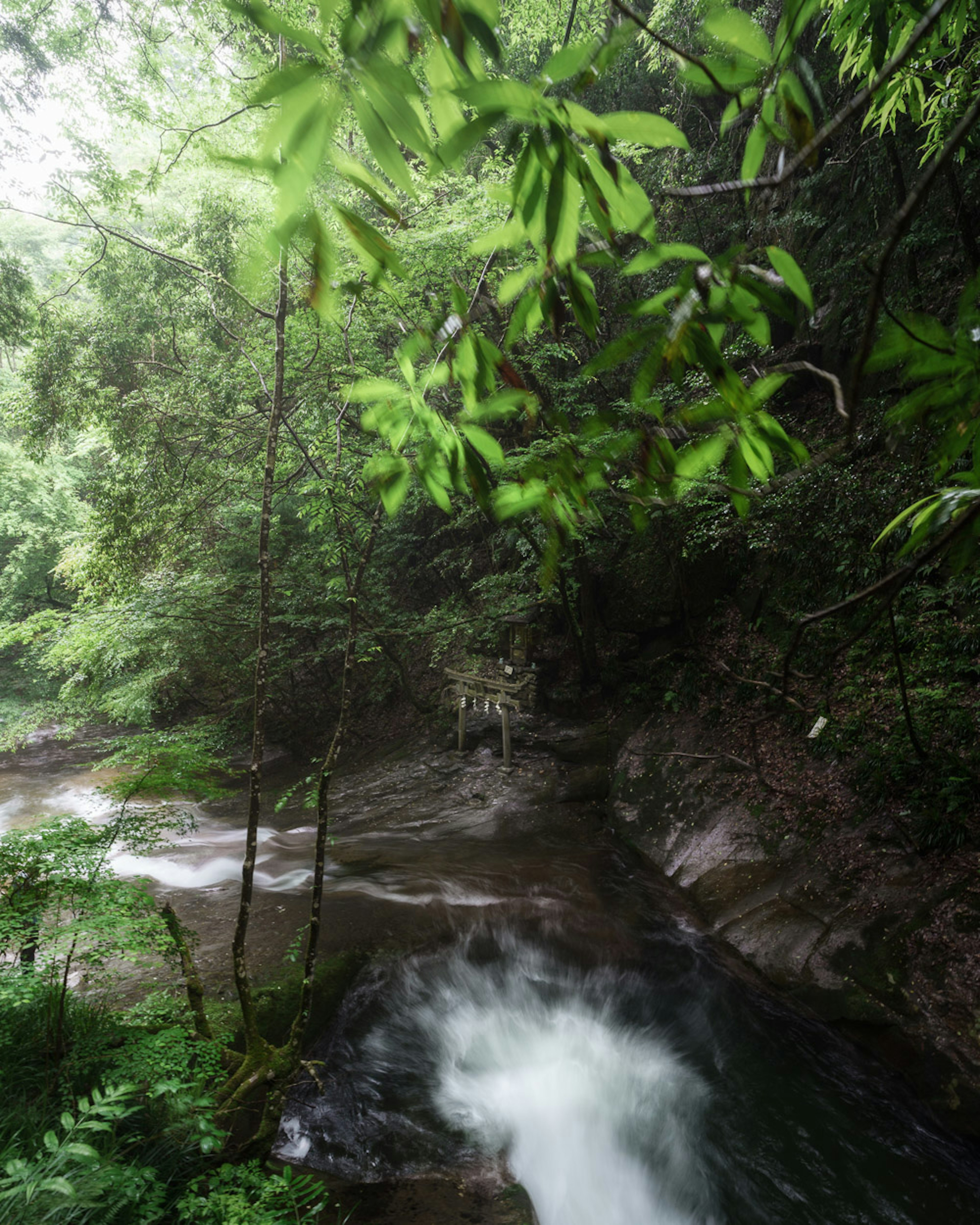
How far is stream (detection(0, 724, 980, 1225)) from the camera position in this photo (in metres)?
3.80

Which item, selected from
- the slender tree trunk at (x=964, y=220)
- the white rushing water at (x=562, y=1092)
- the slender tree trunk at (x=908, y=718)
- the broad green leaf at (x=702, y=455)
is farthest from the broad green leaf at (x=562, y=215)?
the slender tree trunk at (x=964, y=220)

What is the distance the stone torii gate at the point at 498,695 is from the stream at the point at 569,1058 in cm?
204

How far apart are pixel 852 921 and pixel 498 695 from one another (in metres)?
5.60

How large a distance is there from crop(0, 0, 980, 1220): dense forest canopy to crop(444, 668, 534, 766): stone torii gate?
32.3 inches

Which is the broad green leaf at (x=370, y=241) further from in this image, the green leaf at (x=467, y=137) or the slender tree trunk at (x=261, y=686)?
the slender tree trunk at (x=261, y=686)

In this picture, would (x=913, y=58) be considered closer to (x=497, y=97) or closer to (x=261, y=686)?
(x=497, y=97)

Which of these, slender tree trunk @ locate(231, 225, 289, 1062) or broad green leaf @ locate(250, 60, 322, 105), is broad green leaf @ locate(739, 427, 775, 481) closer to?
broad green leaf @ locate(250, 60, 322, 105)

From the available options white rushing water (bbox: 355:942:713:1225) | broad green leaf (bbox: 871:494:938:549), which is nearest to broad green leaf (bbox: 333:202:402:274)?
broad green leaf (bbox: 871:494:938:549)

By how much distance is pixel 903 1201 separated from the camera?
3611mm

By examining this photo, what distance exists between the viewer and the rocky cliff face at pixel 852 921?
13.8 ft

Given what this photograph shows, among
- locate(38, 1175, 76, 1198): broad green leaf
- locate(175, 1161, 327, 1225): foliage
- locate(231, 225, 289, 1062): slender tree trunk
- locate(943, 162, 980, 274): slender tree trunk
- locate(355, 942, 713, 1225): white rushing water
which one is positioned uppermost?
locate(943, 162, 980, 274): slender tree trunk

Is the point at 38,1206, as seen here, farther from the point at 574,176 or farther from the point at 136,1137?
the point at 574,176

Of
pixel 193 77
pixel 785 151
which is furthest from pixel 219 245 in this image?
pixel 785 151

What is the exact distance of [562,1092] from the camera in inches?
185
